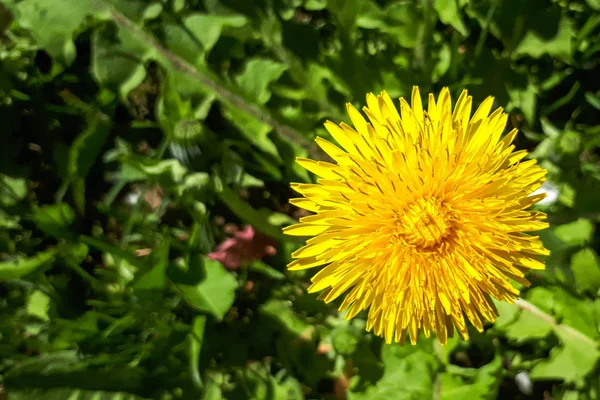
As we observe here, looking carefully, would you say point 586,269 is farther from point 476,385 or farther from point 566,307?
point 476,385

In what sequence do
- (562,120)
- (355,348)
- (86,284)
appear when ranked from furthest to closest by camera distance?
1. (86,284)
2. (562,120)
3. (355,348)

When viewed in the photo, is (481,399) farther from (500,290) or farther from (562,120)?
(562,120)

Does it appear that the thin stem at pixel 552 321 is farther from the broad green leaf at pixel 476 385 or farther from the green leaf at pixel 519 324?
the broad green leaf at pixel 476 385

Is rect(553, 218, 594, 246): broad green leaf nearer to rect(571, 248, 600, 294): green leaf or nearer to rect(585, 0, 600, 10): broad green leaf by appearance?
rect(571, 248, 600, 294): green leaf

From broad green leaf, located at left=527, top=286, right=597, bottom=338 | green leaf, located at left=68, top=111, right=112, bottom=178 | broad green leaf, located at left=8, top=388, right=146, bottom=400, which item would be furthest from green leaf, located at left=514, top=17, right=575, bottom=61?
broad green leaf, located at left=8, top=388, right=146, bottom=400

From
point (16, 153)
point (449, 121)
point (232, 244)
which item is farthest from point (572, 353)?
point (16, 153)
